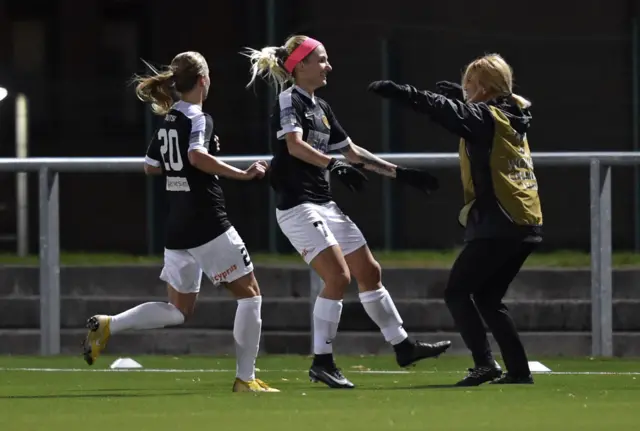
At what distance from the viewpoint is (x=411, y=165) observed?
13.4 m

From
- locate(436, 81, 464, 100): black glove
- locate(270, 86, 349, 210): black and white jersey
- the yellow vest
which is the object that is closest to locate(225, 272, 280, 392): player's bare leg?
locate(270, 86, 349, 210): black and white jersey

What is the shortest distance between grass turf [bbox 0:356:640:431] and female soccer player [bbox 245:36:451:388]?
24cm

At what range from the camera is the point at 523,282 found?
13.3 metres

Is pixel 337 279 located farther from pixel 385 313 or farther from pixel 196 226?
pixel 196 226

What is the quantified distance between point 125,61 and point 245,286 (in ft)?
24.1

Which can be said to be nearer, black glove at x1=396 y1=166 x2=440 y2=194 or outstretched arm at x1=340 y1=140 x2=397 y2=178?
black glove at x1=396 y1=166 x2=440 y2=194

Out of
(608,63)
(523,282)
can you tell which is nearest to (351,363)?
(523,282)

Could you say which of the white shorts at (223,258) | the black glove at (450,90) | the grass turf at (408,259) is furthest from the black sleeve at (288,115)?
the grass turf at (408,259)

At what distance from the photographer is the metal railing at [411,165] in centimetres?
1293

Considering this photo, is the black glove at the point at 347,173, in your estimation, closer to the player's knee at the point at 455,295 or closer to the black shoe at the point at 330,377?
the player's knee at the point at 455,295

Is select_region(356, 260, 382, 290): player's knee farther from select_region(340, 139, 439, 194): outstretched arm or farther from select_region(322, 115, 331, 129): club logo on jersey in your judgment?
select_region(322, 115, 331, 129): club logo on jersey

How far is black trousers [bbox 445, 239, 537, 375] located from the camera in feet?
33.9

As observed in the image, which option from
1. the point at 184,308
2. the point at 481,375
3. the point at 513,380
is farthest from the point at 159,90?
the point at 513,380

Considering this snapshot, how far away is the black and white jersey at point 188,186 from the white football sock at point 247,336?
1.19 feet
